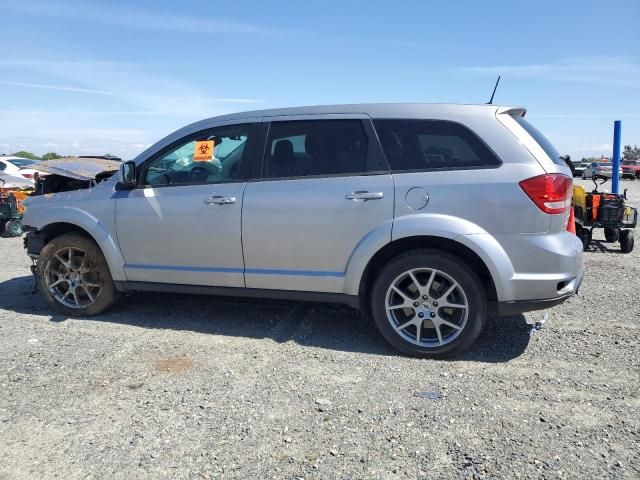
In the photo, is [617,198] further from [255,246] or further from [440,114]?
[255,246]

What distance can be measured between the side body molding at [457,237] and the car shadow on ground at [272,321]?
0.71m

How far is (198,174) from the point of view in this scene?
4.54 meters

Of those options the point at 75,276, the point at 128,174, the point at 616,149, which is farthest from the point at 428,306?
the point at 616,149

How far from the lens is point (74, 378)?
11.8 ft

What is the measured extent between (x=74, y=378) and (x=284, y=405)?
1.57 metres

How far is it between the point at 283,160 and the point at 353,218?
0.83 meters

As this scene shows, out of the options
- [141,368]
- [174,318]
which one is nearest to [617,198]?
[174,318]

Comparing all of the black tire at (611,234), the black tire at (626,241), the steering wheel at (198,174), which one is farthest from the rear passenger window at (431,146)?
the black tire at (611,234)

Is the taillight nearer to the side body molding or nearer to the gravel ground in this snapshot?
the side body molding

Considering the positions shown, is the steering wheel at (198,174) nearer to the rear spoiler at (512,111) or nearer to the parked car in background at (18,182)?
the rear spoiler at (512,111)

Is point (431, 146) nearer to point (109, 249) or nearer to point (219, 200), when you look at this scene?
point (219, 200)

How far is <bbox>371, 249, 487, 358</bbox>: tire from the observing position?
12.4 ft

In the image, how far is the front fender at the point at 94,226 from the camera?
4738 mm

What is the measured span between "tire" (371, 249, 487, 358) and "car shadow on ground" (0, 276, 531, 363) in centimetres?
19
